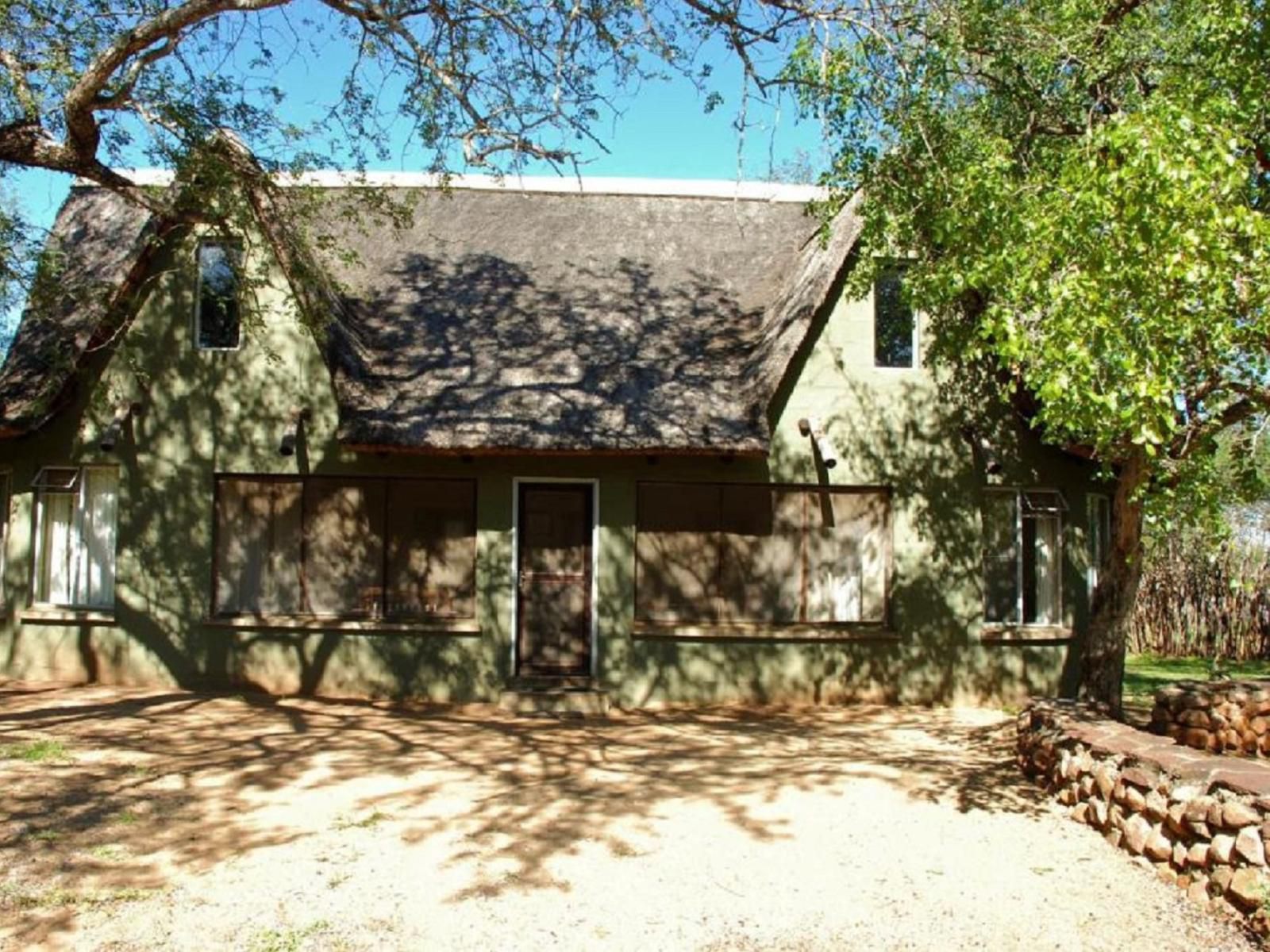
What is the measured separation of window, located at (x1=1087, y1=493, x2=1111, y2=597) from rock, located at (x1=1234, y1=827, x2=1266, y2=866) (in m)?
7.54

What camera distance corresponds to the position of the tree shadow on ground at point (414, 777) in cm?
638

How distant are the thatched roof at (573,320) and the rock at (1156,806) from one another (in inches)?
231

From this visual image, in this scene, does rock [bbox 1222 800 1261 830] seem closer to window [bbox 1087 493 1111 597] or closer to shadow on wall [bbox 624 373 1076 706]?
shadow on wall [bbox 624 373 1076 706]

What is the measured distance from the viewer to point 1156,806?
6484 millimetres

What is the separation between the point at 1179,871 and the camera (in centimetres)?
618

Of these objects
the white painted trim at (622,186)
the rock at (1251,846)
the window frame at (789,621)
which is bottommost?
the rock at (1251,846)

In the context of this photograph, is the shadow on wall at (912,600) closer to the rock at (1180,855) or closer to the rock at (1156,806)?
the rock at (1156,806)

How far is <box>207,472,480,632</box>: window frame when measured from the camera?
1222 cm

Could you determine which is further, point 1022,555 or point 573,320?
point 573,320

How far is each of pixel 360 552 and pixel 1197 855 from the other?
9.20 m

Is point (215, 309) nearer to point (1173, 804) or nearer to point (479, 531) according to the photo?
point (479, 531)

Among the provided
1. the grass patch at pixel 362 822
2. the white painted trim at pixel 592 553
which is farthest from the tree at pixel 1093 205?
the grass patch at pixel 362 822

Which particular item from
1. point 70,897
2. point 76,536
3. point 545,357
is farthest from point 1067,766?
point 76,536

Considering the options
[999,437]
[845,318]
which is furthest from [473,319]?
[999,437]
